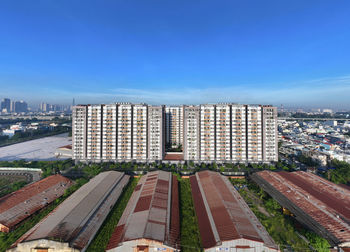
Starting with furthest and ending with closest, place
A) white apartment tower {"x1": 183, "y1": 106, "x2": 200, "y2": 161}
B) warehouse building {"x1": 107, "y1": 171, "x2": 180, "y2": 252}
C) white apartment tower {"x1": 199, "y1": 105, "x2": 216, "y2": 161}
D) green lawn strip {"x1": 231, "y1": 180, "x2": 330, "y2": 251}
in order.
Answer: white apartment tower {"x1": 183, "y1": 106, "x2": 200, "y2": 161}
white apartment tower {"x1": 199, "y1": 105, "x2": 216, "y2": 161}
green lawn strip {"x1": 231, "y1": 180, "x2": 330, "y2": 251}
warehouse building {"x1": 107, "y1": 171, "x2": 180, "y2": 252}

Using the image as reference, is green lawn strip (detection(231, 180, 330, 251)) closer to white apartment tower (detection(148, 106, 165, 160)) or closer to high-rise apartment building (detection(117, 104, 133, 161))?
white apartment tower (detection(148, 106, 165, 160))

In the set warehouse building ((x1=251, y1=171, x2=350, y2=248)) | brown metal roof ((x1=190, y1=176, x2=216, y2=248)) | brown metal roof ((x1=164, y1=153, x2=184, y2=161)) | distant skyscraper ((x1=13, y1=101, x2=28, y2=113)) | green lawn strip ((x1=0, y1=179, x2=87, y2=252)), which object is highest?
distant skyscraper ((x1=13, y1=101, x2=28, y2=113))

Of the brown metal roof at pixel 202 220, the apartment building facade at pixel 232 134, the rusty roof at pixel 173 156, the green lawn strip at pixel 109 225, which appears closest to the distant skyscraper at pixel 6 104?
the rusty roof at pixel 173 156

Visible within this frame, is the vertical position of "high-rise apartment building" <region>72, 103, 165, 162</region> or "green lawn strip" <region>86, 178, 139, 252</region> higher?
"high-rise apartment building" <region>72, 103, 165, 162</region>

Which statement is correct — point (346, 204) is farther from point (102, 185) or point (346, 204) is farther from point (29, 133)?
point (29, 133)

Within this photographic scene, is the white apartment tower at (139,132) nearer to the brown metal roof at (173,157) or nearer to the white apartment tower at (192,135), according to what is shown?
the brown metal roof at (173,157)

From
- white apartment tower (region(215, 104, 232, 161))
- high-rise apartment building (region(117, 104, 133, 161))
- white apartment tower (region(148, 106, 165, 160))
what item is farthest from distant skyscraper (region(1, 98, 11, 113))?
white apartment tower (region(215, 104, 232, 161))

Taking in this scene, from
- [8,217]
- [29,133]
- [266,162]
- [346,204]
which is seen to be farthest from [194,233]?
[29,133]

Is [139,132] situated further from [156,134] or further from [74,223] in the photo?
[74,223]
